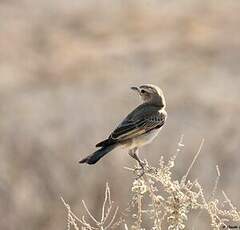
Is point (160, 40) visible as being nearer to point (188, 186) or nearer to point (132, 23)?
point (132, 23)

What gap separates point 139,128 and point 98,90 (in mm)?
16609

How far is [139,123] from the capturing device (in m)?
8.74

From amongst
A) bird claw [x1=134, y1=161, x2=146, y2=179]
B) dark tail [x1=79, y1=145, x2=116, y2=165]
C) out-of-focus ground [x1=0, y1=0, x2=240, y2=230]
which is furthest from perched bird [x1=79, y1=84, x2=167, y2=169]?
out-of-focus ground [x1=0, y1=0, x2=240, y2=230]

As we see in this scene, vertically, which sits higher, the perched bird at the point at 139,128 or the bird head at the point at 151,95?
the bird head at the point at 151,95

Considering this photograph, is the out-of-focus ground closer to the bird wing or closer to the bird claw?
the bird wing

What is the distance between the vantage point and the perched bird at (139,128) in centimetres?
849

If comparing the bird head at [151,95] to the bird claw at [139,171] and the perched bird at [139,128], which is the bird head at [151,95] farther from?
the bird claw at [139,171]

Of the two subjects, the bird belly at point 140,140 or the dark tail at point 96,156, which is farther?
the bird belly at point 140,140

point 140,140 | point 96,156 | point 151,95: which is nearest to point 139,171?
point 96,156

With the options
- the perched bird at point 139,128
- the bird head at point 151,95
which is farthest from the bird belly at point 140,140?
the bird head at point 151,95

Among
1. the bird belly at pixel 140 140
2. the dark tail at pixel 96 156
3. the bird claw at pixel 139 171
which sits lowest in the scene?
the bird claw at pixel 139 171

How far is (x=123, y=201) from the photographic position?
48.8ft

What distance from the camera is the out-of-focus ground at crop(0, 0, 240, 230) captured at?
53.8 ft

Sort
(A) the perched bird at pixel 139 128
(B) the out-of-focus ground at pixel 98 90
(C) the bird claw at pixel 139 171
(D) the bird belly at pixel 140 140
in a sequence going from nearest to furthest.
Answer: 1. (C) the bird claw at pixel 139 171
2. (A) the perched bird at pixel 139 128
3. (D) the bird belly at pixel 140 140
4. (B) the out-of-focus ground at pixel 98 90
